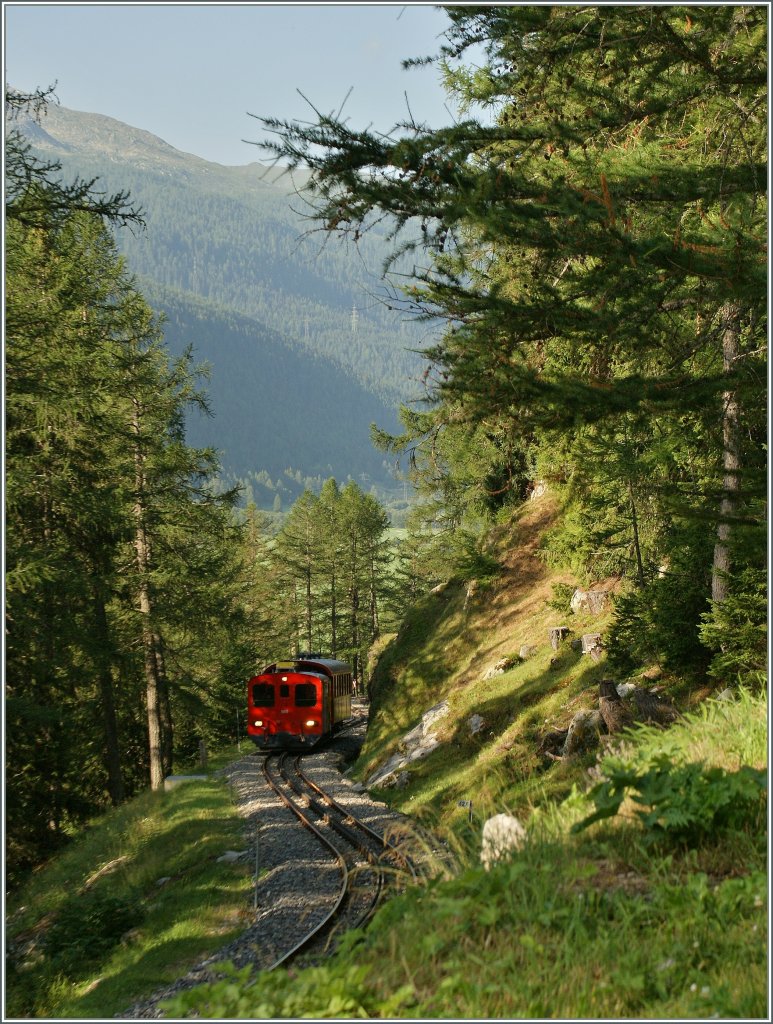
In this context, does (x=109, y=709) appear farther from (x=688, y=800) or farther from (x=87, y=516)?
(x=688, y=800)

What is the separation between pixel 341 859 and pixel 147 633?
40.0 ft

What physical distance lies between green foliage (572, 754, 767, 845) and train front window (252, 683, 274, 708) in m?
23.8

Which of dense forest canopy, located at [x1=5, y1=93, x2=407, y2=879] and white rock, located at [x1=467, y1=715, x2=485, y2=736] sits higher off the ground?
dense forest canopy, located at [x1=5, y1=93, x2=407, y2=879]

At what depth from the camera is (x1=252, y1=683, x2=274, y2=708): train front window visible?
1105 inches

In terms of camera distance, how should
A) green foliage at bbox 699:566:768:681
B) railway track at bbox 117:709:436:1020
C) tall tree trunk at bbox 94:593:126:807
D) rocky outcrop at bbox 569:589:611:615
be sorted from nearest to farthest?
railway track at bbox 117:709:436:1020
green foliage at bbox 699:566:768:681
rocky outcrop at bbox 569:589:611:615
tall tree trunk at bbox 94:593:126:807

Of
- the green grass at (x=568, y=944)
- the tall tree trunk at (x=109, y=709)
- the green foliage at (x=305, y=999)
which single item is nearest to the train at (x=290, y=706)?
the tall tree trunk at (x=109, y=709)

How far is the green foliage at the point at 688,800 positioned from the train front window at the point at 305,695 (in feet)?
76.4

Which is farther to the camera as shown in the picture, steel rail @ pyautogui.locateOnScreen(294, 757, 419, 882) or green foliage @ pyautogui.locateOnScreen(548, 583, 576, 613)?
green foliage @ pyautogui.locateOnScreen(548, 583, 576, 613)

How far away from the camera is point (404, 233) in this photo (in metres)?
8.12

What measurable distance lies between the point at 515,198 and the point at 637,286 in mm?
1402

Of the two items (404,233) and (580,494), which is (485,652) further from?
(404,233)

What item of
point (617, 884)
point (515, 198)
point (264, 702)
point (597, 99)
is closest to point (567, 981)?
point (617, 884)

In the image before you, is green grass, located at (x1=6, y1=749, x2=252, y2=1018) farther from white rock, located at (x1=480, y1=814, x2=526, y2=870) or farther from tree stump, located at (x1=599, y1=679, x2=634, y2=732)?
tree stump, located at (x1=599, y1=679, x2=634, y2=732)

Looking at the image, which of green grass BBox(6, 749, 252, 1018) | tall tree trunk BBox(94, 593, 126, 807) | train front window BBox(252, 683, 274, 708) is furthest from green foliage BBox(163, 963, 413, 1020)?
train front window BBox(252, 683, 274, 708)
